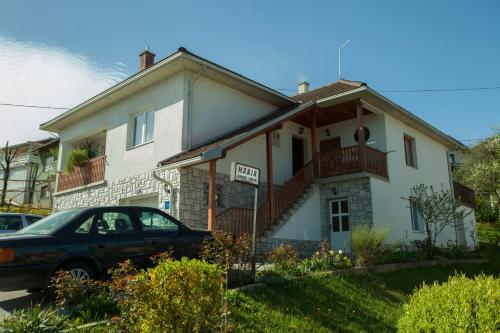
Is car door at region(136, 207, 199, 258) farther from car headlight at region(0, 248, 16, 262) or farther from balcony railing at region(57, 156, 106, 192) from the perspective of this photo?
balcony railing at region(57, 156, 106, 192)

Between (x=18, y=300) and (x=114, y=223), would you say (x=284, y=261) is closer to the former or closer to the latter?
(x=114, y=223)

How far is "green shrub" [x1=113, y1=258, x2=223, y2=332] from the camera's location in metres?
4.11

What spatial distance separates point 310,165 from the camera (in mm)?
16094

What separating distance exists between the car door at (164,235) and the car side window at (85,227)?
91cm

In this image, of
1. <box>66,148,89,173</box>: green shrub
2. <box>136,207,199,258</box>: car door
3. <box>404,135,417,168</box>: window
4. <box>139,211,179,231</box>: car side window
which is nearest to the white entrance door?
<box>404,135,417,168</box>: window

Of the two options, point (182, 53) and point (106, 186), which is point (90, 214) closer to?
point (182, 53)

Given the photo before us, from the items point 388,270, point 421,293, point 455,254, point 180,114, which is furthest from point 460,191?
point 421,293

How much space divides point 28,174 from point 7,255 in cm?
3574

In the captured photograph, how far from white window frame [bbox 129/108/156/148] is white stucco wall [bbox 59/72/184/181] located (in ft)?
0.31

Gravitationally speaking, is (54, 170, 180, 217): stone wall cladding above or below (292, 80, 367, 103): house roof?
below

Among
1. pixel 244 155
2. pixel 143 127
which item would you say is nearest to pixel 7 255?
pixel 244 155

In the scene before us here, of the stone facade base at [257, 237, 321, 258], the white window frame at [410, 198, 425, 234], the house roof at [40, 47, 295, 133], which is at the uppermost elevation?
the house roof at [40, 47, 295, 133]

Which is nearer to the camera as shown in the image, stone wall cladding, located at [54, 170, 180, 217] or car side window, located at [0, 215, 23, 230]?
car side window, located at [0, 215, 23, 230]

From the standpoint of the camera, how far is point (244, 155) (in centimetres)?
1503
